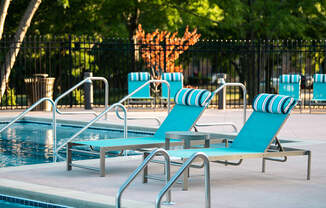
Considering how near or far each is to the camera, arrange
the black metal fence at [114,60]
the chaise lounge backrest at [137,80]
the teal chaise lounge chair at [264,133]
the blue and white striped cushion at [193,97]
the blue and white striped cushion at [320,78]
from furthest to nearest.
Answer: the black metal fence at [114,60], the chaise lounge backrest at [137,80], the blue and white striped cushion at [320,78], the blue and white striped cushion at [193,97], the teal chaise lounge chair at [264,133]

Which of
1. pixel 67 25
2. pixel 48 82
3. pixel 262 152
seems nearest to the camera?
pixel 262 152

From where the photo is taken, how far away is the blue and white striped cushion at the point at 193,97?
865 centimetres

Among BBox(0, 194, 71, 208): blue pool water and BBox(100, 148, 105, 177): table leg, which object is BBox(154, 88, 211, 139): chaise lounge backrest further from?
BBox(0, 194, 71, 208): blue pool water

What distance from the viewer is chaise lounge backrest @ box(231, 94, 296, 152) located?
752 centimetres

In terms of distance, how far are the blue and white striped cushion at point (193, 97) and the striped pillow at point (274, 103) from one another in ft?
2.65

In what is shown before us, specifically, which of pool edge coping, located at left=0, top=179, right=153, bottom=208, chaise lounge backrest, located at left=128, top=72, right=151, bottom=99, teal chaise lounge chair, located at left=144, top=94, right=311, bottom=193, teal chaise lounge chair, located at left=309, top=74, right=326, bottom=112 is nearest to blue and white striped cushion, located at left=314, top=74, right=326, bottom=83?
teal chaise lounge chair, located at left=309, top=74, right=326, bottom=112

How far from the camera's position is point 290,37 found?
3177cm

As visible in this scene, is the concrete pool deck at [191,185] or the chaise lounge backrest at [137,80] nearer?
the concrete pool deck at [191,185]

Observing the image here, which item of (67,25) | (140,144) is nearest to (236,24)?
(67,25)

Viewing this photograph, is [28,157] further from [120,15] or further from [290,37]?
[290,37]

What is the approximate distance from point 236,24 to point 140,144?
18.2 m

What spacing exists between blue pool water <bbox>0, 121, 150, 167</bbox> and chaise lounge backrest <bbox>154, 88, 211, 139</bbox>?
186 cm

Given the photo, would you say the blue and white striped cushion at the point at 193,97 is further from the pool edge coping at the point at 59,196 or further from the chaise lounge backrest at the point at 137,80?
the chaise lounge backrest at the point at 137,80

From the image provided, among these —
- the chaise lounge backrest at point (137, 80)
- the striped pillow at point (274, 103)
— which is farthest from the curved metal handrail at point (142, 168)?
the chaise lounge backrest at point (137, 80)
